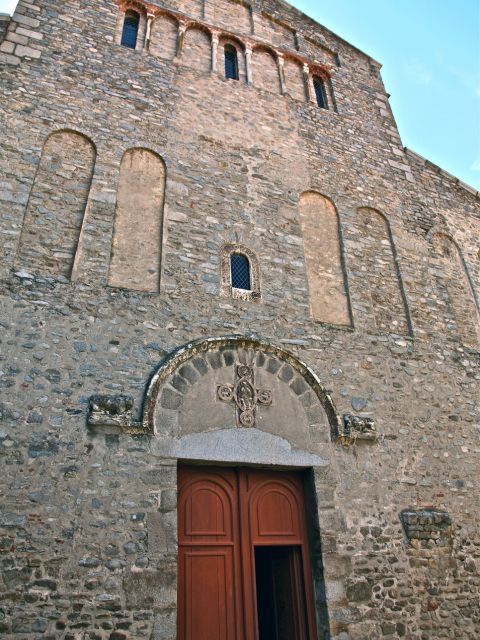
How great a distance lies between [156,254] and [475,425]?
5.72m

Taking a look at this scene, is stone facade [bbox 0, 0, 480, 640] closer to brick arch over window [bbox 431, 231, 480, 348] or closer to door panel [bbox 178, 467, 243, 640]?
brick arch over window [bbox 431, 231, 480, 348]

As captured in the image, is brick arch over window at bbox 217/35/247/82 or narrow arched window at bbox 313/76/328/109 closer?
brick arch over window at bbox 217/35/247/82

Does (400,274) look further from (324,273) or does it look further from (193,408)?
(193,408)

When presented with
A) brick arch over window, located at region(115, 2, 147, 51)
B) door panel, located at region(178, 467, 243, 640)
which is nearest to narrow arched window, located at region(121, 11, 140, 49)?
brick arch over window, located at region(115, 2, 147, 51)

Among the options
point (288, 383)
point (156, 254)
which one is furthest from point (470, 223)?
point (156, 254)

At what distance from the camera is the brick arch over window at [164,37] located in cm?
931

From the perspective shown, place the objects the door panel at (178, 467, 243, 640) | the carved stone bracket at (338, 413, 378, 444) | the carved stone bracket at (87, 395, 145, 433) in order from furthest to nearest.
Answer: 1. the carved stone bracket at (338, 413, 378, 444)
2. the carved stone bracket at (87, 395, 145, 433)
3. the door panel at (178, 467, 243, 640)

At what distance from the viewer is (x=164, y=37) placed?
31.5 ft

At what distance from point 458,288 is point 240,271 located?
465cm

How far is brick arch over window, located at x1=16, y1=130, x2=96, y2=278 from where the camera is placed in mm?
6348

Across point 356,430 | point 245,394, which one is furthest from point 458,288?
point 245,394

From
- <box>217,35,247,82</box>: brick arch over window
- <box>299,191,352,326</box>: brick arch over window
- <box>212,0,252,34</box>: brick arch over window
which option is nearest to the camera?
<box>299,191,352,326</box>: brick arch over window

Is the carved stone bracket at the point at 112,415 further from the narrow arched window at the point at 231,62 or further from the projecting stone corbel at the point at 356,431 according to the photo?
the narrow arched window at the point at 231,62

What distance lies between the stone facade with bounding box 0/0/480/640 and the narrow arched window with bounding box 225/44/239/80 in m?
0.19
